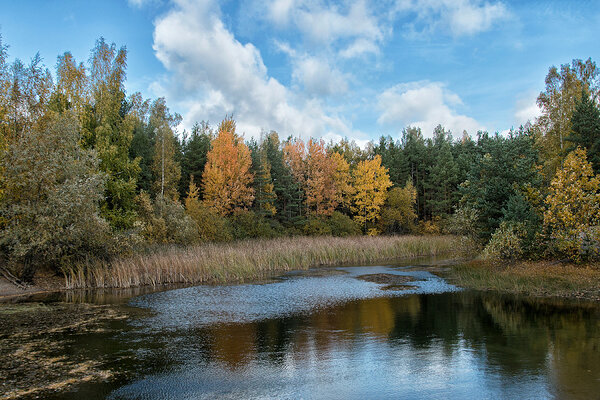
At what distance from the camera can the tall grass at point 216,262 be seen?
20.7 metres

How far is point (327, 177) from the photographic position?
1950 inches

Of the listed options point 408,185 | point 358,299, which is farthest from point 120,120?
point 408,185

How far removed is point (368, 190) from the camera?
51.8m

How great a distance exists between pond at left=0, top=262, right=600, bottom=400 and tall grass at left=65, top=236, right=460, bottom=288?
11.5ft

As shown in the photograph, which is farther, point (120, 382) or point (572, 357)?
point (572, 357)

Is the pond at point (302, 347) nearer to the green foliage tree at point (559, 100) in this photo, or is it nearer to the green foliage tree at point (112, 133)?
the green foliage tree at point (112, 133)

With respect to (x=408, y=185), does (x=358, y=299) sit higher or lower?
lower

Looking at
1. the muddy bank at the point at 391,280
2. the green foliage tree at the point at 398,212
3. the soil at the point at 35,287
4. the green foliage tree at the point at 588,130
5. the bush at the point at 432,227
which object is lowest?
the muddy bank at the point at 391,280

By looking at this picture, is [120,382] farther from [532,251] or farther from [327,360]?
[532,251]

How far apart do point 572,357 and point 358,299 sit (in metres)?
8.40

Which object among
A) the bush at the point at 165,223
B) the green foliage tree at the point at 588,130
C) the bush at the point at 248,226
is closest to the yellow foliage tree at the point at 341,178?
the bush at the point at 248,226

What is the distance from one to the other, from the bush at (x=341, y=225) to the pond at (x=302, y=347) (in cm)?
2826

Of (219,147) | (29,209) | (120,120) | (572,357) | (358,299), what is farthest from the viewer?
(219,147)

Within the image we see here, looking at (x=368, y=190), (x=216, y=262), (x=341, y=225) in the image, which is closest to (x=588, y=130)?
(x=216, y=262)
